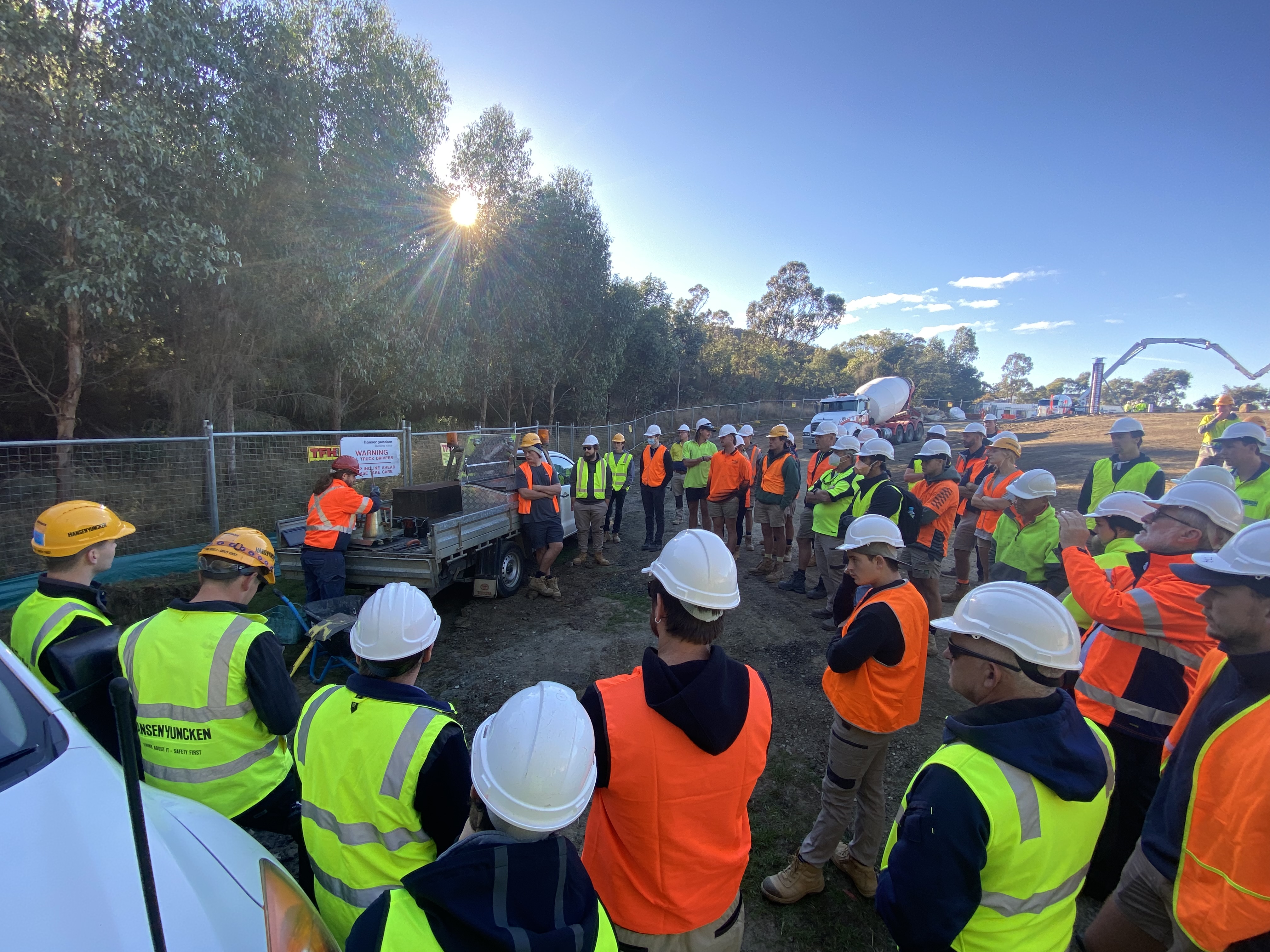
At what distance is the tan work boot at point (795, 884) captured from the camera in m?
2.60

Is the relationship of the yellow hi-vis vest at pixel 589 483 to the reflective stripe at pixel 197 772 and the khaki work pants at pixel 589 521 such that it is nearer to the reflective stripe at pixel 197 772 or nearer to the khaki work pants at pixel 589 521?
the khaki work pants at pixel 589 521

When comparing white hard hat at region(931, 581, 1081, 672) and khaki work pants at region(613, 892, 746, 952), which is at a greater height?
white hard hat at region(931, 581, 1081, 672)

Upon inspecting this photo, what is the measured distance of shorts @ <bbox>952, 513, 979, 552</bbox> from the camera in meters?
6.68

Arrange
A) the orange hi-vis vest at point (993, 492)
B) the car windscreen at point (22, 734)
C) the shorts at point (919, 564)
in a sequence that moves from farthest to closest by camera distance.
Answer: the orange hi-vis vest at point (993, 492) → the shorts at point (919, 564) → the car windscreen at point (22, 734)

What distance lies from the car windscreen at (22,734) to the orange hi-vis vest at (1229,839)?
3.27 meters

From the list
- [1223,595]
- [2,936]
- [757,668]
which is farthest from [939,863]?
[757,668]

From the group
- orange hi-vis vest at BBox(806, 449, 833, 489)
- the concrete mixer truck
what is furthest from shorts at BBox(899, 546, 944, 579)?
the concrete mixer truck

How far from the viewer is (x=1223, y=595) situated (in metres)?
1.67

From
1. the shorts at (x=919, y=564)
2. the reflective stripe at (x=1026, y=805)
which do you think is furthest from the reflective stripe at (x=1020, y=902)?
the shorts at (x=919, y=564)

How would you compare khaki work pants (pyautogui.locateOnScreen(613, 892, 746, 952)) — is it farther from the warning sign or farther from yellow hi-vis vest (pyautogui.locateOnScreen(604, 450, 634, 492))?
the warning sign

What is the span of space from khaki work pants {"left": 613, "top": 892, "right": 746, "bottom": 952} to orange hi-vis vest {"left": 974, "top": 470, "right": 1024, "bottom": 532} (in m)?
5.15

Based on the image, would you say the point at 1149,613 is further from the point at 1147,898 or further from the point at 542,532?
the point at 542,532

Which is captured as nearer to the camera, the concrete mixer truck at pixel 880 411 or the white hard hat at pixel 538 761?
the white hard hat at pixel 538 761

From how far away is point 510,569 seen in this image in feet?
22.0
